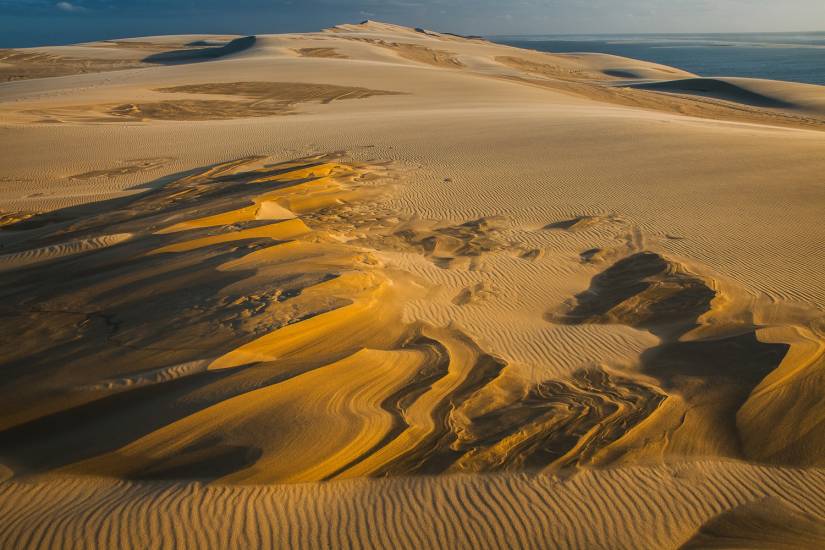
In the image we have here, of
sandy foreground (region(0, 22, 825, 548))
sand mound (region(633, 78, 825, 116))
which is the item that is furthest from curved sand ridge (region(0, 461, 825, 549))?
sand mound (region(633, 78, 825, 116))

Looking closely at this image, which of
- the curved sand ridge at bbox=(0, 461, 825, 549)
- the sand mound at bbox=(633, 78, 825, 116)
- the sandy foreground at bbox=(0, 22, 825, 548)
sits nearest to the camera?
the curved sand ridge at bbox=(0, 461, 825, 549)

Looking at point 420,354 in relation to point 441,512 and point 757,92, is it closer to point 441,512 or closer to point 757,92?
point 441,512

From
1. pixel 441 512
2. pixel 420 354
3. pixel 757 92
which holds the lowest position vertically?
pixel 441 512

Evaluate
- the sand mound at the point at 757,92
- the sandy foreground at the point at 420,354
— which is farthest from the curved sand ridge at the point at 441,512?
the sand mound at the point at 757,92

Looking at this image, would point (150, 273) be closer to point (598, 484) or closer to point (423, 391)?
point (423, 391)

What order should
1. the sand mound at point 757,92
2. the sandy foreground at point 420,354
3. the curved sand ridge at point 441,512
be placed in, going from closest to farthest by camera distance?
the curved sand ridge at point 441,512 < the sandy foreground at point 420,354 < the sand mound at point 757,92

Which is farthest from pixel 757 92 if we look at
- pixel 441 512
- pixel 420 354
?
pixel 441 512

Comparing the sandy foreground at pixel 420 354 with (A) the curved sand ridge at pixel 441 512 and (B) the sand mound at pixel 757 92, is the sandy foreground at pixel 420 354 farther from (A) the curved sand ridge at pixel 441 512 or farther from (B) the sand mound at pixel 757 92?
(B) the sand mound at pixel 757 92

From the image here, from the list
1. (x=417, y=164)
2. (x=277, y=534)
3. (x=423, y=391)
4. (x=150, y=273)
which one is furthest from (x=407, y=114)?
(x=277, y=534)

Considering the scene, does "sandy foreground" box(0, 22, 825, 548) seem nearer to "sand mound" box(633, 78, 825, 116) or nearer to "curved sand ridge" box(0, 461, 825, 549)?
"curved sand ridge" box(0, 461, 825, 549)
